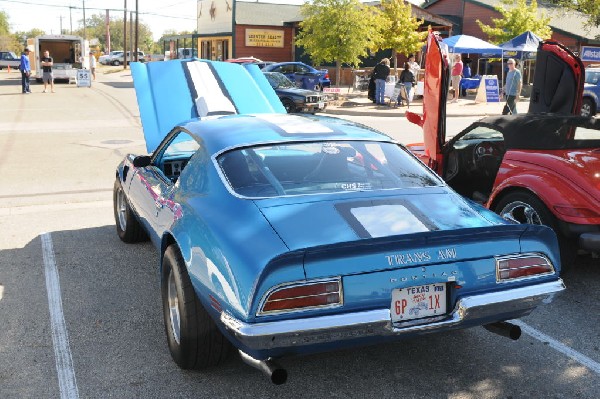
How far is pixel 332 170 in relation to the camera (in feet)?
13.7

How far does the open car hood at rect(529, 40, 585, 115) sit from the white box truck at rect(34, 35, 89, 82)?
99.9 ft

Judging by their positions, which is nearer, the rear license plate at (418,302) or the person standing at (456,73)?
the rear license plate at (418,302)

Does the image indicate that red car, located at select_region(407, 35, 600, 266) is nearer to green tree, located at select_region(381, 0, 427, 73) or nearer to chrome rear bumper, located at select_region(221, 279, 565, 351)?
chrome rear bumper, located at select_region(221, 279, 565, 351)

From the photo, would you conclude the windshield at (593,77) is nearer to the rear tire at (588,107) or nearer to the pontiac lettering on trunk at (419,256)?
the rear tire at (588,107)

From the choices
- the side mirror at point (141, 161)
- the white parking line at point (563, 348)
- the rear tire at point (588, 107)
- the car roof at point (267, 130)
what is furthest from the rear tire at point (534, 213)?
the rear tire at point (588, 107)

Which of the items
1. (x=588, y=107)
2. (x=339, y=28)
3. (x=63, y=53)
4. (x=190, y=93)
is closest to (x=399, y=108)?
(x=339, y=28)

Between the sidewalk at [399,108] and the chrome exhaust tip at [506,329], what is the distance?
58.5ft

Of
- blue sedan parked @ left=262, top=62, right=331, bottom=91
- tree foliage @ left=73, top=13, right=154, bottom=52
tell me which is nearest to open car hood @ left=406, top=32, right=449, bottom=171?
blue sedan parked @ left=262, top=62, right=331, bottom=91

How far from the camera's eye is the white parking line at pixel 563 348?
397 centimetres

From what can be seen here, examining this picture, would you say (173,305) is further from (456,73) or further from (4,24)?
(4,24)

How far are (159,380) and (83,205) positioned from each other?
4.93 meters

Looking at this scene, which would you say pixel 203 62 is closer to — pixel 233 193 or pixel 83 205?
pixel 83 205

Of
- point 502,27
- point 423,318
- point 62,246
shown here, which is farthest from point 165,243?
point 502,27

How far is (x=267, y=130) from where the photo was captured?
437cm
